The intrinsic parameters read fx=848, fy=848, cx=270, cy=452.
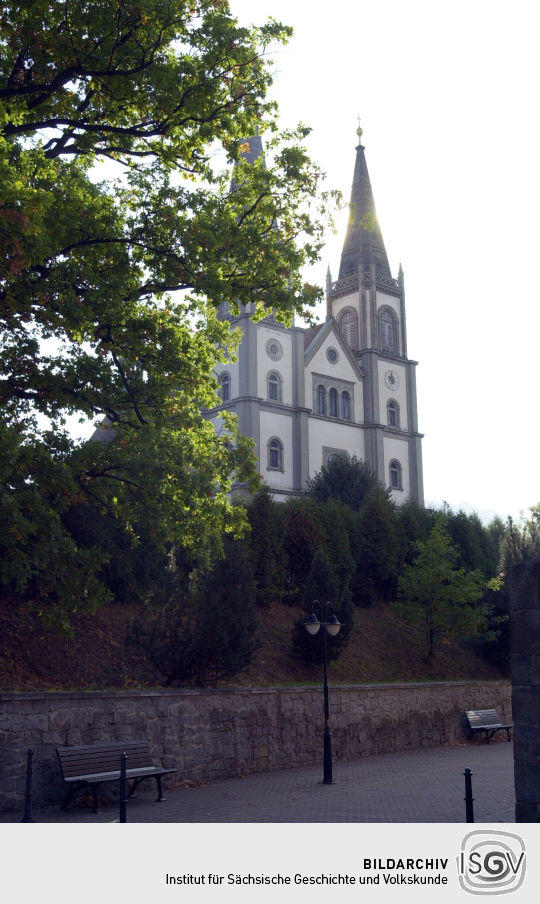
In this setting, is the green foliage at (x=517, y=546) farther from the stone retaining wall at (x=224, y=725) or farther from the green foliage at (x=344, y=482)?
the stone retaining wall at (x=224, y=725)

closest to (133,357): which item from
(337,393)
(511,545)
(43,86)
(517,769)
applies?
(43,86)

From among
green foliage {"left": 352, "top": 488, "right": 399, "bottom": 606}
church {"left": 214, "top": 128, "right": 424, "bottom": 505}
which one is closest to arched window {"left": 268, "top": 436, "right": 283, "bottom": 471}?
church {"left": 214, "top": 128, "right": 424, "bottom": 505}

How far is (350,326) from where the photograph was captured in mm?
66000

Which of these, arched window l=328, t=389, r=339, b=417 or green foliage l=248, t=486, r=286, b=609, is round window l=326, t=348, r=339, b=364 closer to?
arched window l=328, t=389, r=339, b=417

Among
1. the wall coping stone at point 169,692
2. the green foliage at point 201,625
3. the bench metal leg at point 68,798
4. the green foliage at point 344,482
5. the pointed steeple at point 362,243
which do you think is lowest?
the bench metal leg at point 68,798

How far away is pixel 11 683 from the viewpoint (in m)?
15.9

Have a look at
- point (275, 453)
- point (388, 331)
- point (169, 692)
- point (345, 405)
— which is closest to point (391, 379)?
point (388, 331)

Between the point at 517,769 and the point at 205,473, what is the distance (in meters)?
7.81

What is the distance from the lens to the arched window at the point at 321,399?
2297 inches

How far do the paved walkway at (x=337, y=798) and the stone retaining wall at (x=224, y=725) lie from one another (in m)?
0.45
